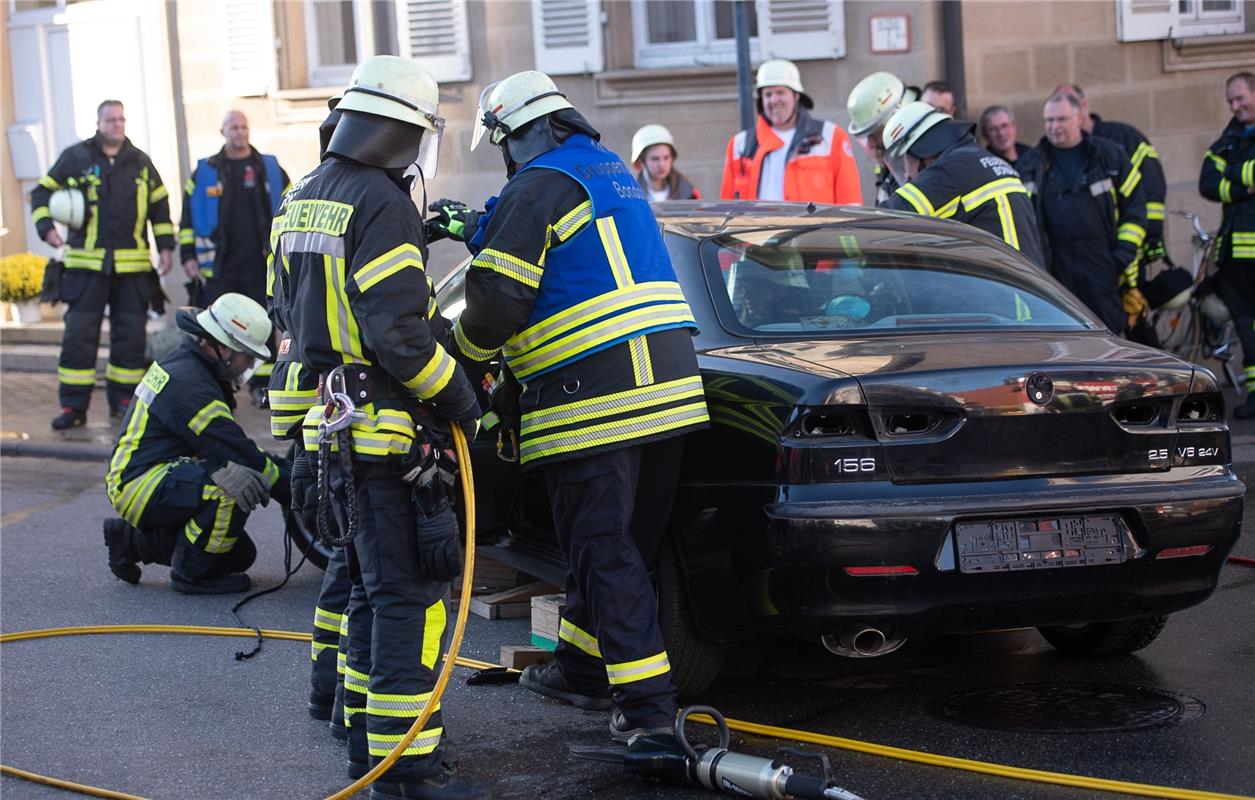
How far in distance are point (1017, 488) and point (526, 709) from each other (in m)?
1.61

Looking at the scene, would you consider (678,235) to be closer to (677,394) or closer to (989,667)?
(677,394)

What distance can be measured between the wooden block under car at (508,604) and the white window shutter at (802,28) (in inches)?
240

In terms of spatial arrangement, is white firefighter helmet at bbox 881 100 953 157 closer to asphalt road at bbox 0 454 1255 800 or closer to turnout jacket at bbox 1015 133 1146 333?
asphalt road at bbox 0 454 1255 800

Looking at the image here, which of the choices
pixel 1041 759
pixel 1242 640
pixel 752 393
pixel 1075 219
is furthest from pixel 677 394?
pixel 1075 219

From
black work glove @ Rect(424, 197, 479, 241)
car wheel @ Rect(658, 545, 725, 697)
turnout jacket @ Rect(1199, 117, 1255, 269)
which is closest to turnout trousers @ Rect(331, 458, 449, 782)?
car wheel @ Rect(658, 545, 725, 697)

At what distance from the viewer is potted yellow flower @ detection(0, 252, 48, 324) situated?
550 inches

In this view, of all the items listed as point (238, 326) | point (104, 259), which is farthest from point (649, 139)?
point (104, 259)

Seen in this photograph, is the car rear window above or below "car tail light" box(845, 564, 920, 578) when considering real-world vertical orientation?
above

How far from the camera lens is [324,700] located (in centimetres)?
497

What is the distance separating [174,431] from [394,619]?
111 inches

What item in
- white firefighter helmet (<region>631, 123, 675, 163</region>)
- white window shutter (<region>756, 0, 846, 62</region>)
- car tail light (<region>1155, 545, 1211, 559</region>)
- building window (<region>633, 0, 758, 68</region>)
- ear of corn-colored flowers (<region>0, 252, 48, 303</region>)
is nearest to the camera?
car tail light (<region>1155, 545, 1211, 559</region>)

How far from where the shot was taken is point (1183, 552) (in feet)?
15.0

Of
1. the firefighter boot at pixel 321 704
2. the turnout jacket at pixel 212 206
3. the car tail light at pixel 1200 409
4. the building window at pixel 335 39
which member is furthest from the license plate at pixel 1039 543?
the building window at pixel 335 39

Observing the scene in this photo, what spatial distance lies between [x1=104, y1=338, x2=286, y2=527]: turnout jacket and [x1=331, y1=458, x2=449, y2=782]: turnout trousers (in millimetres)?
2490
